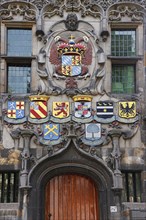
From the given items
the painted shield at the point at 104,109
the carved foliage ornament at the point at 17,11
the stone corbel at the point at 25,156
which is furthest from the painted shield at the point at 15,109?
the carved foliage ornament at the point at 17,11

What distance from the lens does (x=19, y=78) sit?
13.4m

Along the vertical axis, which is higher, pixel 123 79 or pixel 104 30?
pixel 104 30

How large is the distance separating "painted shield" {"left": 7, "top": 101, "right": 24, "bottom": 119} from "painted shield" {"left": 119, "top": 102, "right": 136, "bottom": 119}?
110 inches

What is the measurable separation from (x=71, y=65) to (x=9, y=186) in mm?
3868

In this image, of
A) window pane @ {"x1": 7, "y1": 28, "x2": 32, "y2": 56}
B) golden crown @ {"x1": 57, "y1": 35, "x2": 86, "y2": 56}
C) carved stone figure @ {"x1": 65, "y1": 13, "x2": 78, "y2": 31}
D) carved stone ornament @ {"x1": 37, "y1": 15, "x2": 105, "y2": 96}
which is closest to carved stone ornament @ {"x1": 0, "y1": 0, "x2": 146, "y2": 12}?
carved stone figure @ {"x1": 65, "y1": 13, "x2": 78, "y2": 31}

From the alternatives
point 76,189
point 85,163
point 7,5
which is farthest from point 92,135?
point 7,5

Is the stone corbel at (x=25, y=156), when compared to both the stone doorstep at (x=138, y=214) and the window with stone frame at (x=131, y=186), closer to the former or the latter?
the window with stone frame at (x=131, y=186)

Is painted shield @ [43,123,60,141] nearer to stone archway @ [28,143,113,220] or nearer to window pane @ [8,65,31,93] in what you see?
stone archway @ [28,143,113,220]

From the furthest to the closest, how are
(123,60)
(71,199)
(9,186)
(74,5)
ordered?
1. (74,5)
2. (123,60)
3. (71,199)
4. (9,186)

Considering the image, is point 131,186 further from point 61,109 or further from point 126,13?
point 126,13

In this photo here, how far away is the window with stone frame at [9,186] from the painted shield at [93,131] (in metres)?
2.24

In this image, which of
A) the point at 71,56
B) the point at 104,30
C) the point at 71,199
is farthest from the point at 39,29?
the point at 71,199

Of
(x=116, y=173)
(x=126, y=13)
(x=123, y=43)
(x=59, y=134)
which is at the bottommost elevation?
(x=116, y=173)

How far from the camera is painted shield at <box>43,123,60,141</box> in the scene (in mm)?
12469
